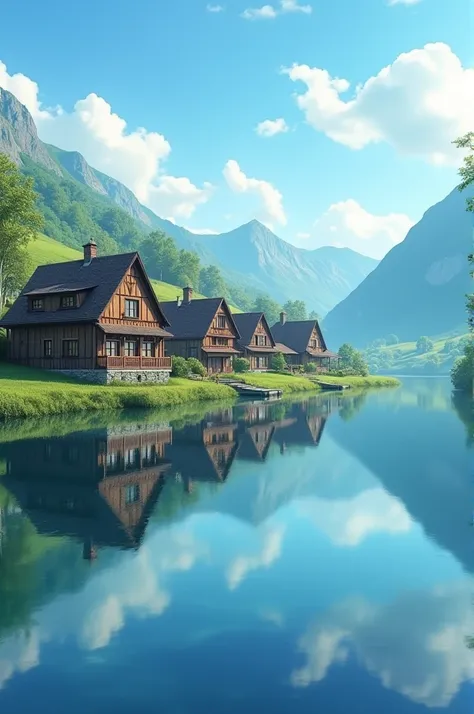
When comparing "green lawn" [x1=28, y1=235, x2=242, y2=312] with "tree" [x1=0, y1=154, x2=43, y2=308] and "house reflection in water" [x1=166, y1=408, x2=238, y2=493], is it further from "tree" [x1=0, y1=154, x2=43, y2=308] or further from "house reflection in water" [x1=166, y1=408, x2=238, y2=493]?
"house reflection in water" [x1=166, y1=408, x2=238, y2=493]

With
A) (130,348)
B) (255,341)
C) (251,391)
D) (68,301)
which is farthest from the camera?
(255,341)

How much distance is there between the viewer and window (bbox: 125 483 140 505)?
18094 millimetres

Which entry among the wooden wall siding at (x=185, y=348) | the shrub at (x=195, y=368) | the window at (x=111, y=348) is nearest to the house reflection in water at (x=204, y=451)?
the window at (x=111, y=348)

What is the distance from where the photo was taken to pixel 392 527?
647 inches

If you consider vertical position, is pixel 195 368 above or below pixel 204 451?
above

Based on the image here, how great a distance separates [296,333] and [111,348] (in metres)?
63.5

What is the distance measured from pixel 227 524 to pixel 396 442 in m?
19.1

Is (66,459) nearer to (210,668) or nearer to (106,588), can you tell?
(106,588)

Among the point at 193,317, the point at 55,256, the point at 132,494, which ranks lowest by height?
the point at 132,494

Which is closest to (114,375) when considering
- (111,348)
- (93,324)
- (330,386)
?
(111,348)

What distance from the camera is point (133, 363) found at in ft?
176

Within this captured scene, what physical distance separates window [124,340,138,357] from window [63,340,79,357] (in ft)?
15.4

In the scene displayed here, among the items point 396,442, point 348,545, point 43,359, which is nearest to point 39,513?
point 348,545

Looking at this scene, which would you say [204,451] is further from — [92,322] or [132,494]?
[92,322]
